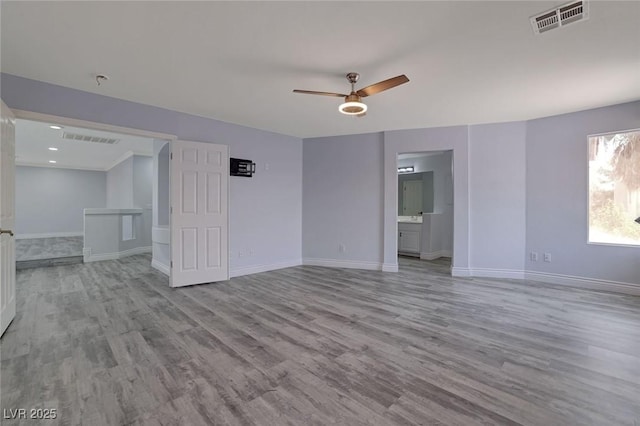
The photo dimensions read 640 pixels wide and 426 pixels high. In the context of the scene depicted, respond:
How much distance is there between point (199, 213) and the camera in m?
4.44

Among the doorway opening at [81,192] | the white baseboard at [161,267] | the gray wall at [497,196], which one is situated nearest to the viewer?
the gray wall at [497,196]

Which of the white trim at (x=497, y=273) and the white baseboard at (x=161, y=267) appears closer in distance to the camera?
the white trim at (x=497, y=273)

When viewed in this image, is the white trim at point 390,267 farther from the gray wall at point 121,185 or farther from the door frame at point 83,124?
the gray wall at point 121,185

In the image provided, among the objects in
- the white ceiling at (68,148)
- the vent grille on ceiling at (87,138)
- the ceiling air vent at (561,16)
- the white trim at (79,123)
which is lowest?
the white trim at (79,123)

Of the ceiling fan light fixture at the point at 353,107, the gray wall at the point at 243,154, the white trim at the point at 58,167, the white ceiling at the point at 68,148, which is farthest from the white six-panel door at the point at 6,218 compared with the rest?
the white trim at the point at 58,167

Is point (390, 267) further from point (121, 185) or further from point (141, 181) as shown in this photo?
point (121, 185)

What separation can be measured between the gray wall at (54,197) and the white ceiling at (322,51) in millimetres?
9608

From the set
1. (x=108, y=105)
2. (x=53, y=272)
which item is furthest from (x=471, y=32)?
(x=53, y=272)

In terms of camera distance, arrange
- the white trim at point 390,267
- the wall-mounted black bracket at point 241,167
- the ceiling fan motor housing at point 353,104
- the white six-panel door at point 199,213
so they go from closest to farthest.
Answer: the ceiling fan motor housing at point 353,104 < the white six-panel door at point 199,213 < the wall-mounted black bracket at point 241,167 < the white trim at point 390,267

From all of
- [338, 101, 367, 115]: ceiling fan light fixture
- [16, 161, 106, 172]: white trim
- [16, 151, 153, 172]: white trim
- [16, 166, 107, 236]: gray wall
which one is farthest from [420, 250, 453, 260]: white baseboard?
[16, 161, 106, 172]: white trim

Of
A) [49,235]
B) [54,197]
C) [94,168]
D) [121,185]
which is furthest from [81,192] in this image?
[121,185]

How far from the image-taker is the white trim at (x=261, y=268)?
4.98m

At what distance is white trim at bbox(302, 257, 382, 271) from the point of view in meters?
5.56

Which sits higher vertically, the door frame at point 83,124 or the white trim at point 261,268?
the door frame at point 83,124
